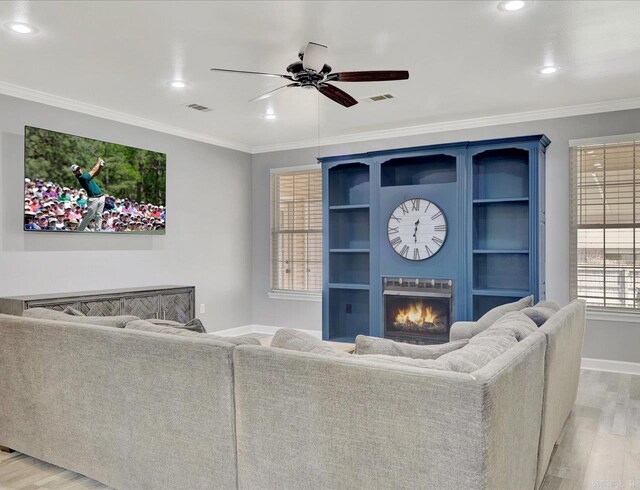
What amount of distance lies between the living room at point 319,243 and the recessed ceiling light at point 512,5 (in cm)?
6

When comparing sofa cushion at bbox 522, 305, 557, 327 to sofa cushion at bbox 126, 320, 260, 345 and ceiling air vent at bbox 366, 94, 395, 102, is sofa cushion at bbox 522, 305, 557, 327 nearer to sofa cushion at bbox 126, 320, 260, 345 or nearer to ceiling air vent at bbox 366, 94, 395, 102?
sofa cushion at bbox 126, 320, 260, 345

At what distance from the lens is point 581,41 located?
11.6 ft

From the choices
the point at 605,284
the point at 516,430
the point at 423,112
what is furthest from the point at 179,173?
the point at 516,430

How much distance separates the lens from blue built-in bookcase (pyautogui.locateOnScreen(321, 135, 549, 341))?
17.1 feet

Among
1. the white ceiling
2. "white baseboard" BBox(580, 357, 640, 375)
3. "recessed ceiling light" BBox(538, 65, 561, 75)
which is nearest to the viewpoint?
the white ceiling

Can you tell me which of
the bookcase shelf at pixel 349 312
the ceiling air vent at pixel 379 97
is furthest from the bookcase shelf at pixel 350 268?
the ceiling air vent at pixel 379 97

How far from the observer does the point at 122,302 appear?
190 inches

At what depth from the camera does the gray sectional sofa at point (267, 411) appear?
1.59 meters

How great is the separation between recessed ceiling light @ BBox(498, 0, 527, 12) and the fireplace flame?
3.26m

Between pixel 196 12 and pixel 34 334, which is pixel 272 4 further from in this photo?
pixel 34 334

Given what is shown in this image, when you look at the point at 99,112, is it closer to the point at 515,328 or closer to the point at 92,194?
the point at 92,194

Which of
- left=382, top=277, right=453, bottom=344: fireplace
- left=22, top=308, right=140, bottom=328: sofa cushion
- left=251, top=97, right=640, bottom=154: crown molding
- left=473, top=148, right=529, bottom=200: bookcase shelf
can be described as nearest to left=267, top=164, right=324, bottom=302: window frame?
left=251, top=97, right=640, bottom=154: crown molding

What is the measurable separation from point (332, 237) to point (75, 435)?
426 centimetres

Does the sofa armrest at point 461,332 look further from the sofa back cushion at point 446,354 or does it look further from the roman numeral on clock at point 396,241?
the roman numeral on clock at point 396,241
